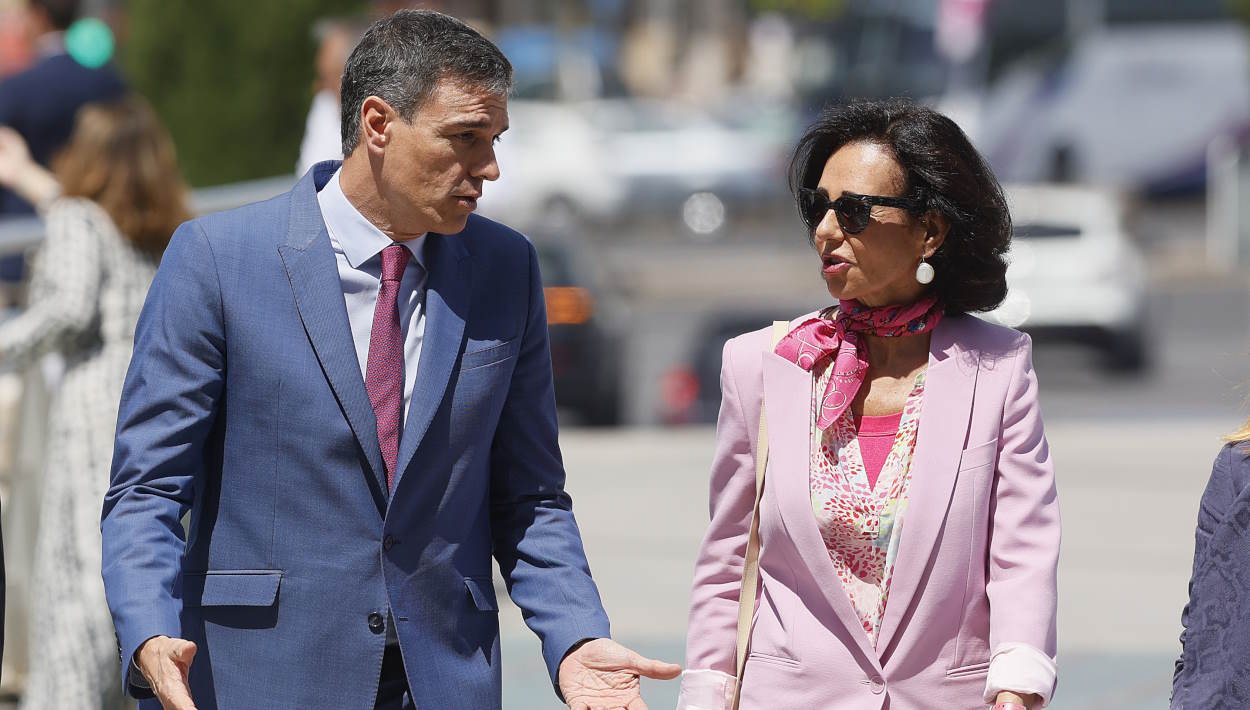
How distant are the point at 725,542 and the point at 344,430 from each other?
807 mm

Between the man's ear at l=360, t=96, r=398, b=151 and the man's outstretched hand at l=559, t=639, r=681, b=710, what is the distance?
0.94 metres

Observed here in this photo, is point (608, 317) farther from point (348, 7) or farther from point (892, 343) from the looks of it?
point (892, 343)

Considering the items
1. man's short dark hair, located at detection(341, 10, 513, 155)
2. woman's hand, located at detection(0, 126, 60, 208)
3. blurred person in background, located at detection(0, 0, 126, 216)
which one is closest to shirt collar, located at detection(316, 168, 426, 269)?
man's short dark hair, located at detection(341, 10, 513, 155)

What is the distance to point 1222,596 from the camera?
10.4 ft

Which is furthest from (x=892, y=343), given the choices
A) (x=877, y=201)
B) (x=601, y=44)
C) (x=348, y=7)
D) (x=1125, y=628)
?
(x=601, y=44)

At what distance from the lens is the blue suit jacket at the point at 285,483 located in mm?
3393

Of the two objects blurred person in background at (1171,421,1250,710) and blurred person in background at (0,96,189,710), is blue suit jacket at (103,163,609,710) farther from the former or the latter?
blurred person in background at (0,96,189,710)

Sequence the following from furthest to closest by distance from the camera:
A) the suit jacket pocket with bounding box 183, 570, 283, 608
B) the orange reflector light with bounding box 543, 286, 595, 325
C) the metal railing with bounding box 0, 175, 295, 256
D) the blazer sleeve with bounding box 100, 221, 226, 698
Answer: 1. the orange reflector light with bounding box 543, 286, 595, 325
2. the metal railing with bounding box 0, 175, 295, 256
3. the suit jacket pocket with bounding box 183, 570, 283, 608
4. the blazer sleeve with bounding box 100, 221, 226, 698

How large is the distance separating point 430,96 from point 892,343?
0.99 m

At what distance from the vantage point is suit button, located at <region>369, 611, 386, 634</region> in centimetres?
345

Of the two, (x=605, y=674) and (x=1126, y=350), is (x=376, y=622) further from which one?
(x=1126, y=350)

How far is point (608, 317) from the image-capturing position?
1717cm

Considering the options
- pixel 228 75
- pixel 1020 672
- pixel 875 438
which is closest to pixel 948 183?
pixel 875 438

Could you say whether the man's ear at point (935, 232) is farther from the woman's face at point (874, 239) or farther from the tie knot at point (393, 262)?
the tie knot at point (393, 262)
